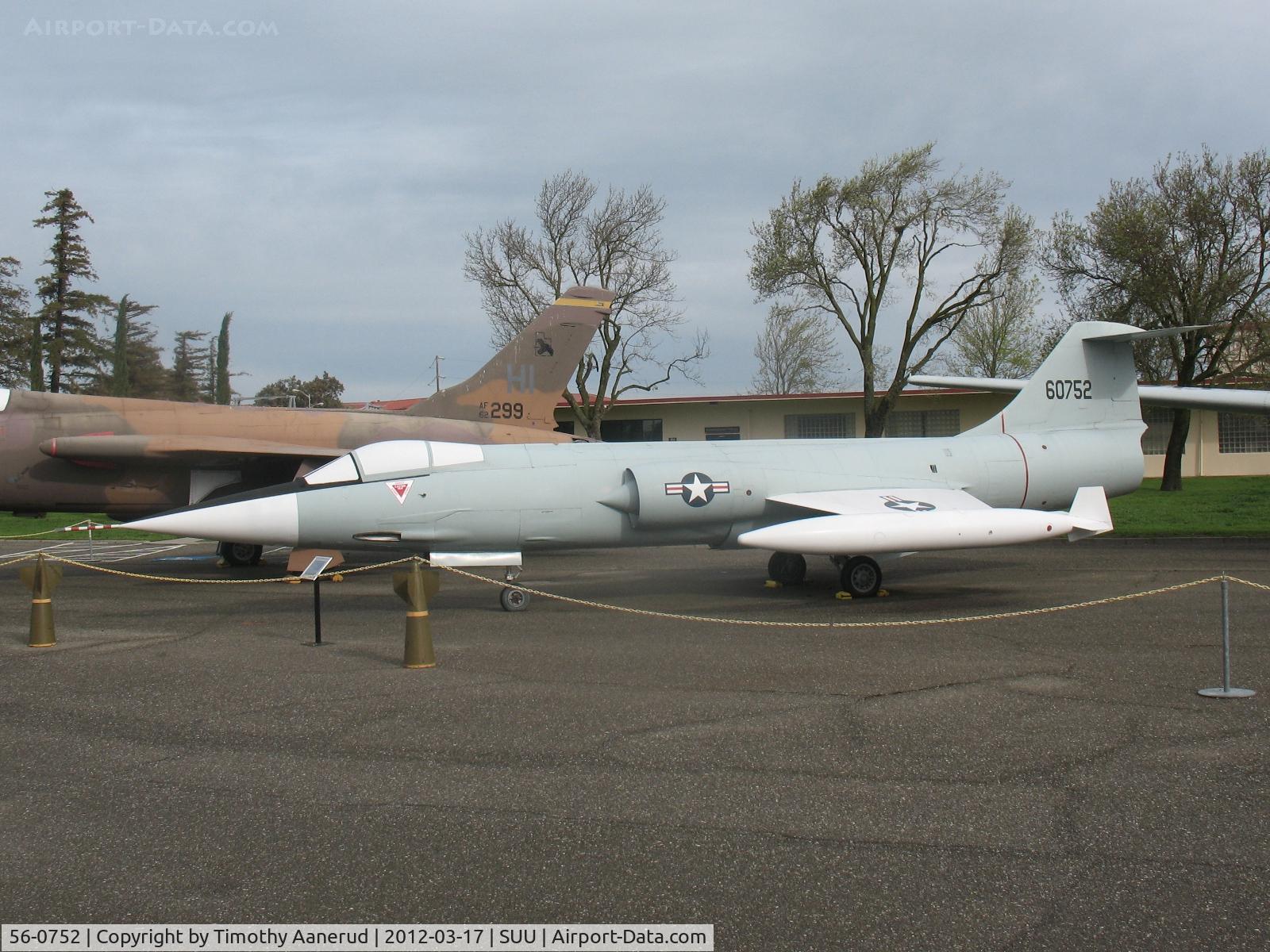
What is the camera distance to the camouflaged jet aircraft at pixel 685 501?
10984 mm

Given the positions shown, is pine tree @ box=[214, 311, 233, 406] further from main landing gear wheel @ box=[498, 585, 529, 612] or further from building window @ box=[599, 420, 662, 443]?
main landing gear wheel @ box=[498, 585, 529, 612]

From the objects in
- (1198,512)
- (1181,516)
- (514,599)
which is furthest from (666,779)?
(1198,512)

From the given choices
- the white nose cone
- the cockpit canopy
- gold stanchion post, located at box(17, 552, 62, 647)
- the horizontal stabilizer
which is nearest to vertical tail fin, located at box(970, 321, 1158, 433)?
A: the horizontal stabilizer

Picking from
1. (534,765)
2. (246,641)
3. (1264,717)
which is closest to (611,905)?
(534,765)

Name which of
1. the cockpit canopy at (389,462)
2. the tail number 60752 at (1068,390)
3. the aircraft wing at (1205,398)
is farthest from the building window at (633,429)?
the cockpit canopy at (389,462)

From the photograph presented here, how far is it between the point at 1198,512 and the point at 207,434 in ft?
65.7

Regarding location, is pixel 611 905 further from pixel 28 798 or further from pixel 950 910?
pixel 28 798

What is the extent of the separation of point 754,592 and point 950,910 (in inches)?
361

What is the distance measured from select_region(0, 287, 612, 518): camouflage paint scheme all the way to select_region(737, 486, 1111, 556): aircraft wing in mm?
6650

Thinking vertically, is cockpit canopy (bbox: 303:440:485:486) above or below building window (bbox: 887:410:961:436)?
below

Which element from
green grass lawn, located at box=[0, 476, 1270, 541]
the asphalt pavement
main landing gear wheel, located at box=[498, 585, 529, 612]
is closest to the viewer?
the asphalt pavement

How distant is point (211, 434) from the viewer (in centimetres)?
1596

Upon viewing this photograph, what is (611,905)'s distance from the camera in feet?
12.5

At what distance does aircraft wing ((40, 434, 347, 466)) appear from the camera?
14.4 metres
